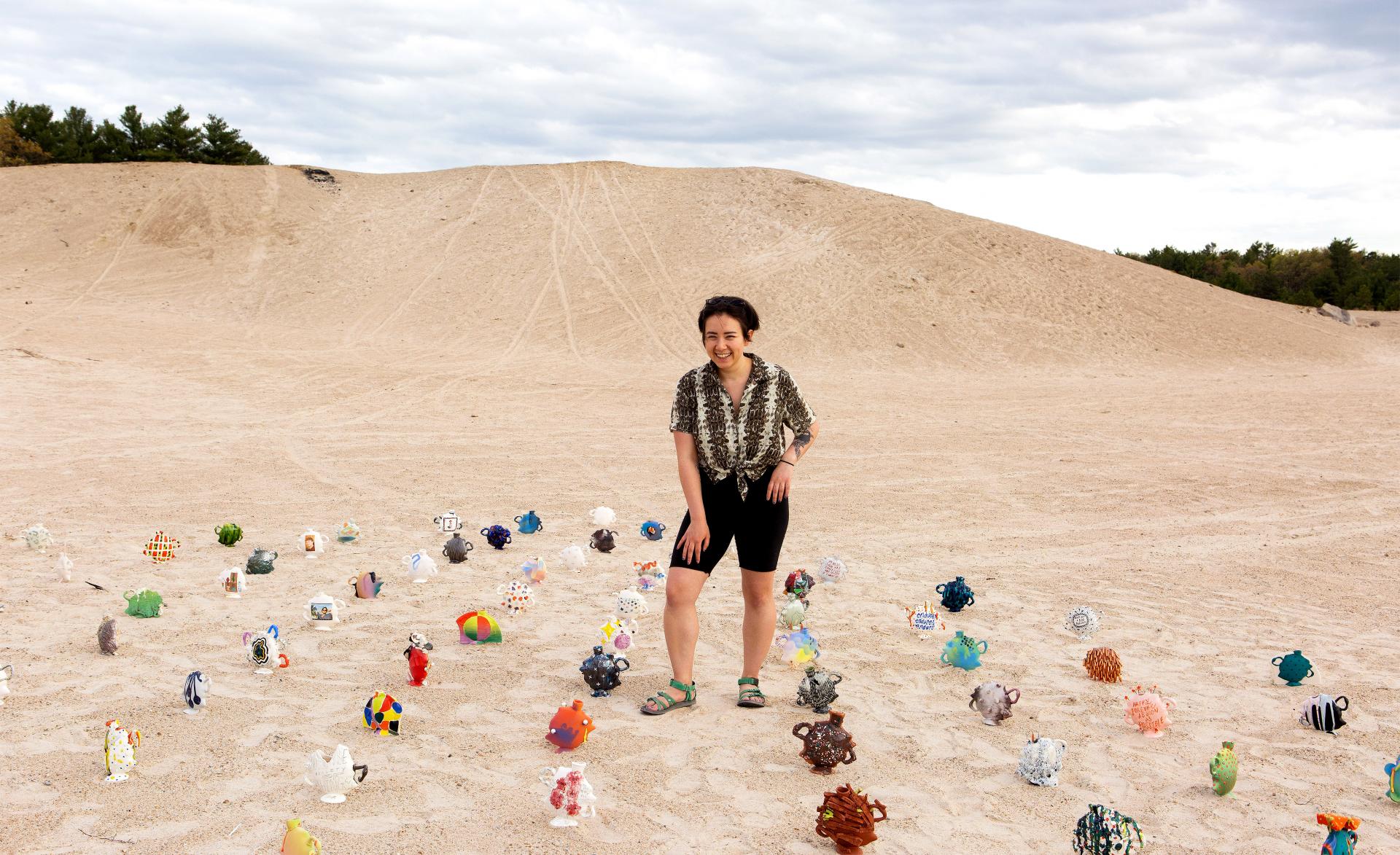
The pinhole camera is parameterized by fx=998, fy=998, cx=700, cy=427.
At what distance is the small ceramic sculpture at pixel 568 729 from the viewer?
455cm

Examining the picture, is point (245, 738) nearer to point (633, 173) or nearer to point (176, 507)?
point (176, 507)

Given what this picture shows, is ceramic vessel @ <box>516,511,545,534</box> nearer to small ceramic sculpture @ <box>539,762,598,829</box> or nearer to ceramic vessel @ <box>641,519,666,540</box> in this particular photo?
ceramic vessel @ <box>641,519,666,540</box>

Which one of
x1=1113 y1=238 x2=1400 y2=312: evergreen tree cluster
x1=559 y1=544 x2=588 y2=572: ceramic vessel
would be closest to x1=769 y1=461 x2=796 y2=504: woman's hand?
x1=559 y1=544 x2=588 y2=572: ceramic vessel

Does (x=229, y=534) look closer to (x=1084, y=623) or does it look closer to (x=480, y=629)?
(x=480, y=629)

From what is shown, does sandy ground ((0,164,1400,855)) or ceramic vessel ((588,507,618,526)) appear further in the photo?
ceramic vessel ((588,507,618,526))

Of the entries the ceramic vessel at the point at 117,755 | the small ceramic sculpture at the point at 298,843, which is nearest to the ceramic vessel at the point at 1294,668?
the small ceramic sculpture at the point at 298,843

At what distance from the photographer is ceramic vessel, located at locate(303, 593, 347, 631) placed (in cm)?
623

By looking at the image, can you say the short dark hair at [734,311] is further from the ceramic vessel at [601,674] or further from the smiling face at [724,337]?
the ceramic vessel at [601,674]

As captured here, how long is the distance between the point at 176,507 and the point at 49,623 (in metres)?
3.54

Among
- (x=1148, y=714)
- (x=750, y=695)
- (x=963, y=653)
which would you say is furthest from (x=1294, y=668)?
(x=750, y=695)

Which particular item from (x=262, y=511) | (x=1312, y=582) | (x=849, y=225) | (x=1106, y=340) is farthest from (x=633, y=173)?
(x=1312, y=582)

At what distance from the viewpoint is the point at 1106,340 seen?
2766cm

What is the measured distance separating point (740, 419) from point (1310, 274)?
54.2 metres

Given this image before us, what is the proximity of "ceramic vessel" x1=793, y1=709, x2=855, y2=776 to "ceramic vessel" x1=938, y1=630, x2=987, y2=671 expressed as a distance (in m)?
1.57
